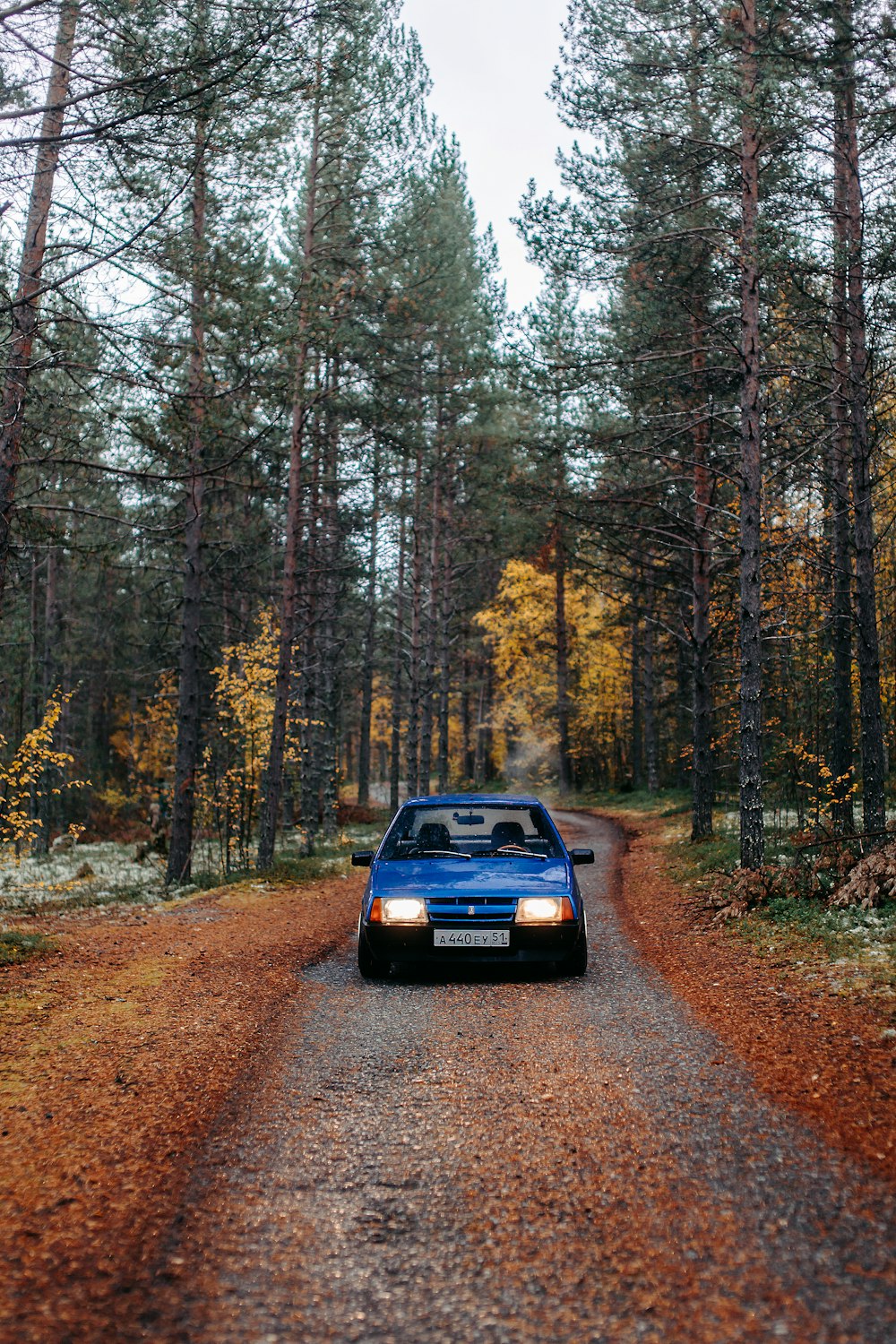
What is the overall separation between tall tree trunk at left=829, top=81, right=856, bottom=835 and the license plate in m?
6.43

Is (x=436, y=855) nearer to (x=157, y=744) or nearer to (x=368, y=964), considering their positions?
(x=368, y=964)

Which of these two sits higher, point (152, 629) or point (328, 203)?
point (328, 203)

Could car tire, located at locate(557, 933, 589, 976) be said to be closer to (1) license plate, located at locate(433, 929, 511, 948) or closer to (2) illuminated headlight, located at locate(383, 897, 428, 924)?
(1) license plate, located at locate(433, 929, 511, 948)

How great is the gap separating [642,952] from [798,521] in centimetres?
1189

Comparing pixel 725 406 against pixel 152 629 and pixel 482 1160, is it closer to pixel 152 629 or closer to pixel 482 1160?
pixel 482 1160

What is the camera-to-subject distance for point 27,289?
28.8 feet

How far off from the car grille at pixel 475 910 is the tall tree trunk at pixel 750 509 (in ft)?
17.3

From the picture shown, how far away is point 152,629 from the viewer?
2764cm

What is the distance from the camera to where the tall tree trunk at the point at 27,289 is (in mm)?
8312

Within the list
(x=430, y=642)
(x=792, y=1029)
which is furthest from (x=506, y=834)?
(x=430, y=642)

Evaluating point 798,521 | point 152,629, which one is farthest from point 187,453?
point 152,629

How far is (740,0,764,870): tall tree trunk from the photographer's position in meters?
11.2

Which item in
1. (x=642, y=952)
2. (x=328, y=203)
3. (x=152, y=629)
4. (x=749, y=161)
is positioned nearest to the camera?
(x=642, y=952)

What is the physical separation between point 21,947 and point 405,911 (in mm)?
4205
